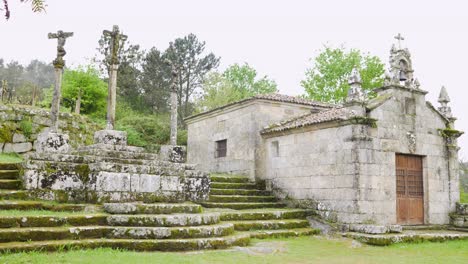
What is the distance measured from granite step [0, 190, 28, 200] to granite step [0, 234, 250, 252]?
2.08 meters

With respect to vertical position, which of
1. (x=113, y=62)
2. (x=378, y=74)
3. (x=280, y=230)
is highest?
(x=378, y=74)

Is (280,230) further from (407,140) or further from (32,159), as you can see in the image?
(32,159)

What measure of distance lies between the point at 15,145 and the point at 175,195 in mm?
6531

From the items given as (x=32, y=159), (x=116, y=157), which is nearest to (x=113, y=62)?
(x=116, y=157)

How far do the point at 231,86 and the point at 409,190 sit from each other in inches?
967

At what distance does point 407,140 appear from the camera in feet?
41.0

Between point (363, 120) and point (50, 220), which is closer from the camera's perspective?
point (50, 220)

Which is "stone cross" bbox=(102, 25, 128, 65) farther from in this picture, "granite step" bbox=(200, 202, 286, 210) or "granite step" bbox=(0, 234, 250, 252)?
"granite step" bbox=(0, 234, 250, 252)

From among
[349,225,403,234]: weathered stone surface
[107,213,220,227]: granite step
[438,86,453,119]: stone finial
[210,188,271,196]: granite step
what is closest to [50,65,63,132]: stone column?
[107,213,220,227]: granite step

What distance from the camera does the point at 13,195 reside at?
8617mm

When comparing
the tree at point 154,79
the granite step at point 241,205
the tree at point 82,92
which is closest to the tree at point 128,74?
the tree at point 154,79

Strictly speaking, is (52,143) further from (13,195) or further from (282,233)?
(282,233)

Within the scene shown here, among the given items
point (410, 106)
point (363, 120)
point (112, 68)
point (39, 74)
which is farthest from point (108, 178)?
point (39, 74)

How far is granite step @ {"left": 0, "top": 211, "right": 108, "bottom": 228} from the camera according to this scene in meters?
7.21
